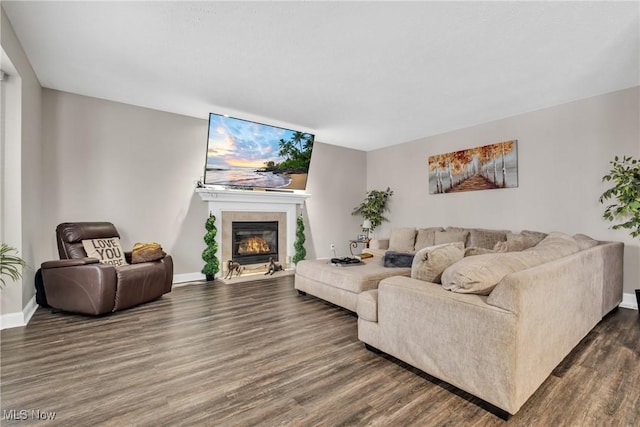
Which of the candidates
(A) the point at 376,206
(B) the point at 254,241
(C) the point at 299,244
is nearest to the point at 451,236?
(A) the point at 376,206

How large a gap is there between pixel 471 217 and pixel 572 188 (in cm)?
142

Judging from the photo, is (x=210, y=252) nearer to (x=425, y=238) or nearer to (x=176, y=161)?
(x=176, y=161)

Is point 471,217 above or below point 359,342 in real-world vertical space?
above

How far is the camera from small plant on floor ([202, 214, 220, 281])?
4.81 metres

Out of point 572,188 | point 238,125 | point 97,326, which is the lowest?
point 97,326

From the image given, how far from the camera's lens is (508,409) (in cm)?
151

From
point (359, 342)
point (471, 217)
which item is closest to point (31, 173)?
point (359, 342)

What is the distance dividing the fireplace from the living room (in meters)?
0.63

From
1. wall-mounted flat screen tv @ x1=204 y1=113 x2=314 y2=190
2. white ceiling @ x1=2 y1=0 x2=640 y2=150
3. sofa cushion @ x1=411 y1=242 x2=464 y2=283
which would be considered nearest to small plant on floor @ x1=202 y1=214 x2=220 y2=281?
wall-mounted flat screen tv @ x1=204 y1=113 x2=314 y2=190

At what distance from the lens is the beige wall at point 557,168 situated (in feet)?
11.9

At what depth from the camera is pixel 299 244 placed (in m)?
5.78

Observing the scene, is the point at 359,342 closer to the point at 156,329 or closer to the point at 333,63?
the point at 156,329

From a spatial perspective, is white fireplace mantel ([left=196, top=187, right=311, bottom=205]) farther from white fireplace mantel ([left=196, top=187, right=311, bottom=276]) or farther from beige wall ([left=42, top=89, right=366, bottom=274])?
beige wall ([left=42, top=89, right=366, bottom=274])

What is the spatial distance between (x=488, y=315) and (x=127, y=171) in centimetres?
475
